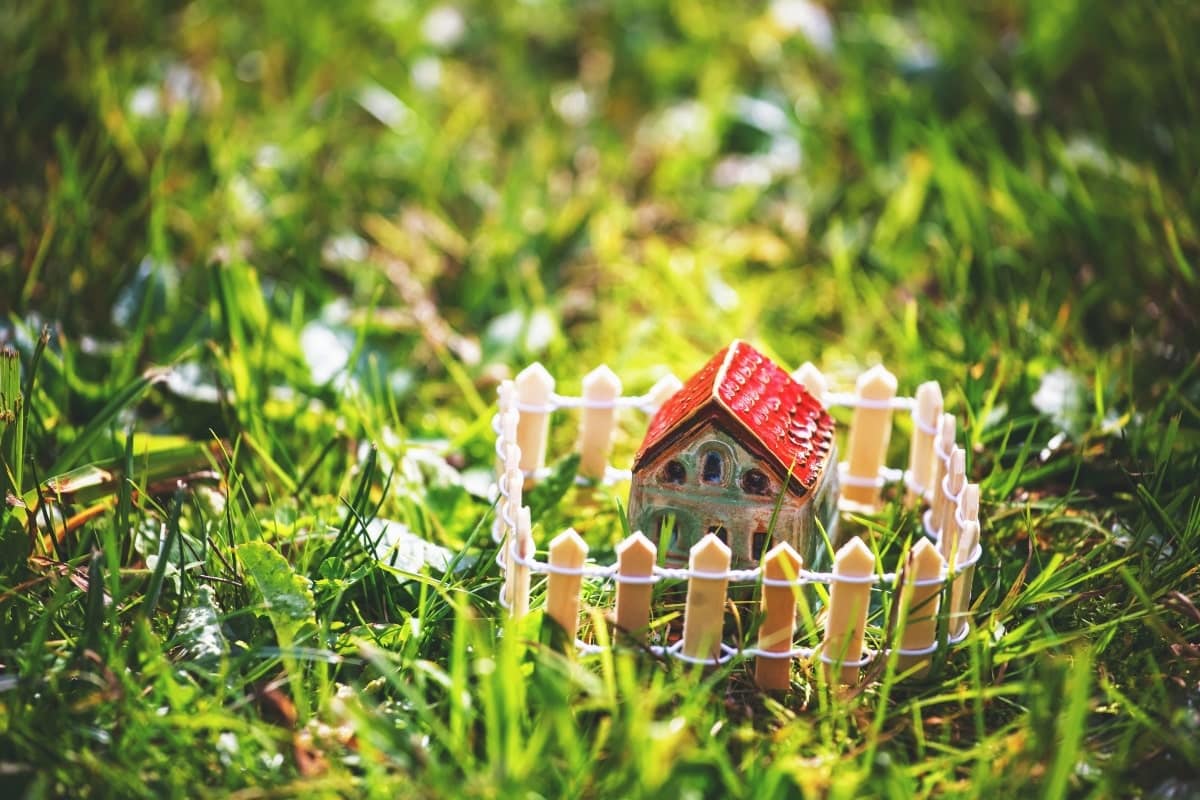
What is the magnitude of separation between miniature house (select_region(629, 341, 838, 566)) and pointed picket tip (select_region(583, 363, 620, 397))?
1.00 feet

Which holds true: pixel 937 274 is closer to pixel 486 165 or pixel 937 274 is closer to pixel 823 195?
pixel 823 195

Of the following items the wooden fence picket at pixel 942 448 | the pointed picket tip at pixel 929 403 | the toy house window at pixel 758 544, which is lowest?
the toy house window at pixel 758 544

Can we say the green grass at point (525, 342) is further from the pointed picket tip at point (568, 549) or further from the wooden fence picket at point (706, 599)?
the pointed picket tip at point (568, 549)

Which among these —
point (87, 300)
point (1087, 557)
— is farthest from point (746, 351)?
point (87, 300)

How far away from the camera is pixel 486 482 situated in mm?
2846

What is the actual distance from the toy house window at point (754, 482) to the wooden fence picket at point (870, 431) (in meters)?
0.52

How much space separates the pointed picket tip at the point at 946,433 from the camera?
2325mm

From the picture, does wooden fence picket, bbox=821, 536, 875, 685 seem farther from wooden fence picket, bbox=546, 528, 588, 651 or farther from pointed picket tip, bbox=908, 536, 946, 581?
wooden fence picket, bbox=546, 528, 588, 651

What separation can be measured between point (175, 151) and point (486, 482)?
1.87 m

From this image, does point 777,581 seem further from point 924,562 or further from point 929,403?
point 929,403

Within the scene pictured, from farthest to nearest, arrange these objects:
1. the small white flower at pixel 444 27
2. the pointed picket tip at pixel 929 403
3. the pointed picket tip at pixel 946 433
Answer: the small white flower at pixel 444 27 < the pointed picket tip at pixel 929 403 < the pointed picket tip at pixel 946 433

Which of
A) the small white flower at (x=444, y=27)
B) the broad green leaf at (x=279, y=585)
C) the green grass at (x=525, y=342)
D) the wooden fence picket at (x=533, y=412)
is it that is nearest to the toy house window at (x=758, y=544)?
the green grass at (x=525, y=342)

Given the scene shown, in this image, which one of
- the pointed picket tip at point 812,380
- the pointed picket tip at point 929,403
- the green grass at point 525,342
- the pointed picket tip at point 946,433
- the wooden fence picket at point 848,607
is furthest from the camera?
the pointed picket tip at point 812,380

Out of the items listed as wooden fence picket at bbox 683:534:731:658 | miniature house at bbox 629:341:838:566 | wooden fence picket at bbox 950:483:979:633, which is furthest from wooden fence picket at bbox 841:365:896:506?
wooden fence picket at bbox 683:534:731:658
